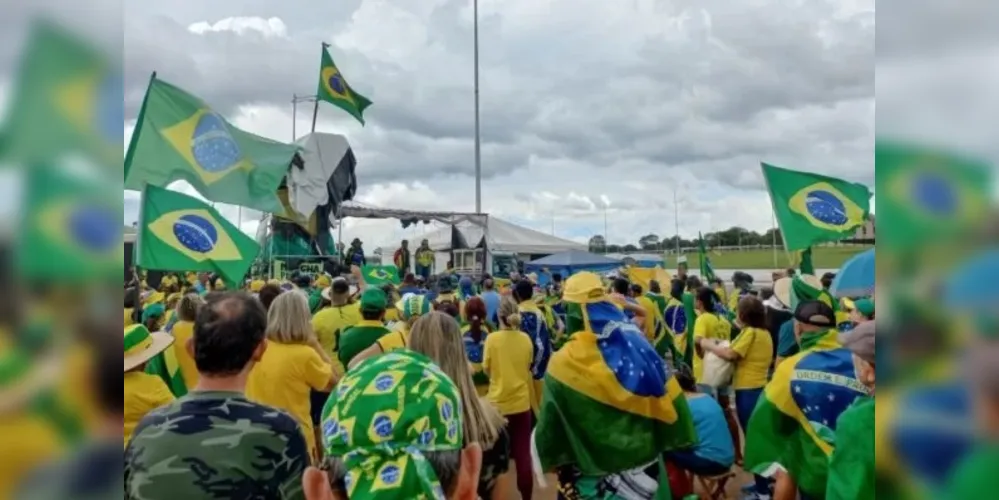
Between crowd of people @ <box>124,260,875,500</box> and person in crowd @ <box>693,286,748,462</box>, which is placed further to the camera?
person in crowd @ <box>693,286,748,462</box>

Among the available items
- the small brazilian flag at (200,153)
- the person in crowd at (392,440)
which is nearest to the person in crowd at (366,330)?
the small brazilian flag at (200,153)

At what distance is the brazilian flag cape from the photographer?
3.41 meters

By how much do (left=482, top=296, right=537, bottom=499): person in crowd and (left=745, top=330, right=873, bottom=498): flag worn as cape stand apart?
2.36 meters

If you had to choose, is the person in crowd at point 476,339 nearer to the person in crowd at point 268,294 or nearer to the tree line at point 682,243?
the person in crowd at point 268,294

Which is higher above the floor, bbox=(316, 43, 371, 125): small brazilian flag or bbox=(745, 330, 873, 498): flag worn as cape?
bbox=(316, 43, 371, 125): small brazilian flag

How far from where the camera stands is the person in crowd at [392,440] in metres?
1.67

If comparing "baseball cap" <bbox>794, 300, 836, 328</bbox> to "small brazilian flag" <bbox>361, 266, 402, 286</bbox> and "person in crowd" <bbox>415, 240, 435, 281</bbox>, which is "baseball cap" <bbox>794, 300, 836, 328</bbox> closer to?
"small brazilian flag" <bbox>361, 266, 402, 286</bbox>

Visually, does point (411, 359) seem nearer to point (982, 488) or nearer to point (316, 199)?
point (982, 488)

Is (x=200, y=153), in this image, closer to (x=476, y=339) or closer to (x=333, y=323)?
(x=333, y=323)

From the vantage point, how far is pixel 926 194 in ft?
2.34

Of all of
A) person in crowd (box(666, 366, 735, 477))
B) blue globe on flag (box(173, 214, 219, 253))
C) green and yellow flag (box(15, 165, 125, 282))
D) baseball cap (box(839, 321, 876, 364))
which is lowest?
person in crowd (box(666, 366, 735, 477))

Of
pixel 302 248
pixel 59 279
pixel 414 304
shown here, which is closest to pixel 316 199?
pixel 302 248

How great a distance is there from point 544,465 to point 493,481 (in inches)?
31.5

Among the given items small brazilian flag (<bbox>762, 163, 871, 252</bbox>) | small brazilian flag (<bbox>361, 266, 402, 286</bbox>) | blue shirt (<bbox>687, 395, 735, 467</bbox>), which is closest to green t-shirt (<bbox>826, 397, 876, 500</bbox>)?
blue shirt (<bbox>687, 395, 735, 467</bbox>)
